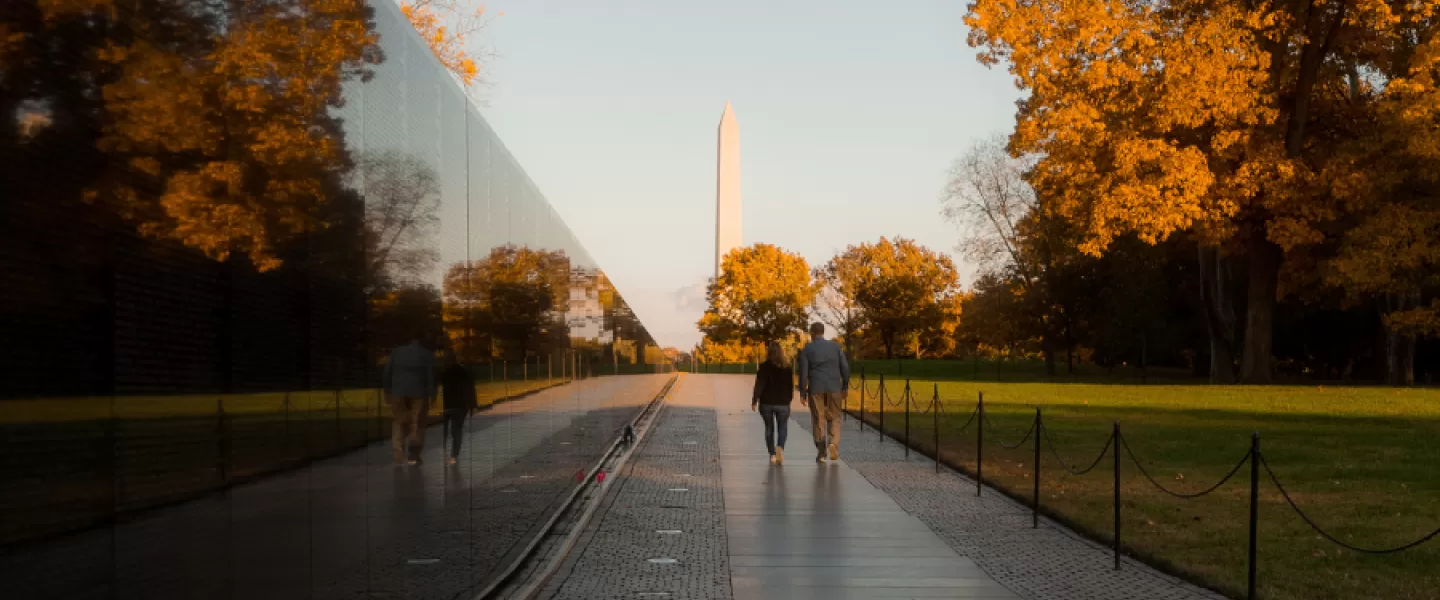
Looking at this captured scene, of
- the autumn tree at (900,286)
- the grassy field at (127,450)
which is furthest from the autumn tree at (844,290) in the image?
the grassy field at (127,450)

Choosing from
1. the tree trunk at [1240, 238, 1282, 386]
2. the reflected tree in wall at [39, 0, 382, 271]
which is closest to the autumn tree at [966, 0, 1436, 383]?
the tree trunk at [1240, 238, 1282, 386]

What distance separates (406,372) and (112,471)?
11.8 feet

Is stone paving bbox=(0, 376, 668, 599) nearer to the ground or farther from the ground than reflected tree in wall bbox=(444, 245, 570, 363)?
nearer to the ground

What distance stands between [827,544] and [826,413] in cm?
788

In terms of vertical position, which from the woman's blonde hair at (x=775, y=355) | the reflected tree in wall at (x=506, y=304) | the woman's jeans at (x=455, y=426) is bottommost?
the woman's jeans at (x=455, y=426)

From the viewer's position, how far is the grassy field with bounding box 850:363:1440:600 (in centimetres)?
1073

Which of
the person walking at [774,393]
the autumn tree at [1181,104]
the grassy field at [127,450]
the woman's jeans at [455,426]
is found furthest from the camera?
the autumn tree at [1181,104]

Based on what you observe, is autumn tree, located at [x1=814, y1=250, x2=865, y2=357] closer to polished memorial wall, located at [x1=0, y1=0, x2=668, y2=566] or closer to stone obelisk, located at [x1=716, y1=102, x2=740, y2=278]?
stone obelisk, located at [x1=716, y1=102, x2=740, y2=278]

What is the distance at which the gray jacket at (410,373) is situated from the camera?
6473 mm

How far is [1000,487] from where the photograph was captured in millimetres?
16031

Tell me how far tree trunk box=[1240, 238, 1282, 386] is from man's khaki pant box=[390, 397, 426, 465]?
40.0m

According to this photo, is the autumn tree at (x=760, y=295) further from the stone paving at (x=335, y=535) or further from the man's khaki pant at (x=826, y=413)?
the stone paving at (x=335, y=535)

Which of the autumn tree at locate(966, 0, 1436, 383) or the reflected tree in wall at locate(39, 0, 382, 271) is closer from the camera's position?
the reflected tree in wall at locate(39, 0, 382, 271)

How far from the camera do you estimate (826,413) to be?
766 inches
